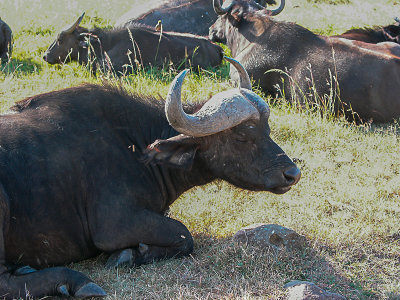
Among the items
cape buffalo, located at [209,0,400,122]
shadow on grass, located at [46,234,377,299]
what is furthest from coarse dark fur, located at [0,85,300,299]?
cape buffalo, located at [209,0,400,122]

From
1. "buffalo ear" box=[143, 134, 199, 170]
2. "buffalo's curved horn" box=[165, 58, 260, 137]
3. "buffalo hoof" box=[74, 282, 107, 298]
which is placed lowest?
"buffalo hoof" box=[74, 282, 107, 298]

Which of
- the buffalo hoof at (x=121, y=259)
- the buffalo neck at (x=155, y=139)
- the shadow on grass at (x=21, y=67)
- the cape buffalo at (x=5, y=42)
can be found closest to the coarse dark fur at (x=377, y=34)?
the shadow on grass at (x=21, y=67)

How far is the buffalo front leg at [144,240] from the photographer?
205 inches

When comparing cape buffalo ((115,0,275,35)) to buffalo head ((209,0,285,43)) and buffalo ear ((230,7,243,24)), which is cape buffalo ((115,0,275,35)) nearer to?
buffalo head ((209,0,285,43))

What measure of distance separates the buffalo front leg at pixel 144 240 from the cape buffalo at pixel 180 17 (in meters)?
8.73

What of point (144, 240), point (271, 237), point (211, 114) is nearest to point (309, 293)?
point (271, 237)

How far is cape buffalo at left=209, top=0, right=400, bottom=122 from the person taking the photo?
920 centimetres

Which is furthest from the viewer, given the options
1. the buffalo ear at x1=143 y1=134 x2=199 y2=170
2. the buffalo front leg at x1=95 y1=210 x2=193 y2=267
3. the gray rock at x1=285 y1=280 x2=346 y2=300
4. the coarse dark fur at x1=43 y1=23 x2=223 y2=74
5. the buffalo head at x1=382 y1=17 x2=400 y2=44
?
the buffalo head at x1=382 y1=17 x2=400 y2=44

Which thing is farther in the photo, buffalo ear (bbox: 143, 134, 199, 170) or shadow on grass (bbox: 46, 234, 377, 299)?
buffalo ear (bbox: 143, 134, 199, 170)

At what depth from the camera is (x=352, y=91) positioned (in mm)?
9227

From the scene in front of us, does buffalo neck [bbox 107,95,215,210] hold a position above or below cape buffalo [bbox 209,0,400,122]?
above

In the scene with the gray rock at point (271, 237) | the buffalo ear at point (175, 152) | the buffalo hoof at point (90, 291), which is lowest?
the gray rock at point (271, 237)

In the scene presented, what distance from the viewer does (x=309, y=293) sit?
4.46m

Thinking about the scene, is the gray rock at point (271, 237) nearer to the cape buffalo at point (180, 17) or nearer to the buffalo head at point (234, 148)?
the buffalo head at point (234, 148)
